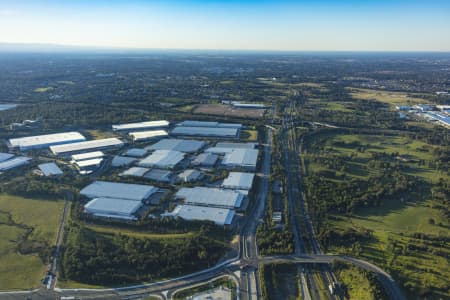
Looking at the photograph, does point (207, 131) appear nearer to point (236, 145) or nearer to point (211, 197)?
point (236, 145)

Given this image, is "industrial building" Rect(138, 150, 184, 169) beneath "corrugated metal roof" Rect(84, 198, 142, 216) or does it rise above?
above

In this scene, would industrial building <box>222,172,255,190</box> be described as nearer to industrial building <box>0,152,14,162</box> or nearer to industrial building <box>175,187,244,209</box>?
industrial building <box>175,187,244,209</box>

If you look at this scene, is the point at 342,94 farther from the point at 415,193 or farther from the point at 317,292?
the point at 317,292

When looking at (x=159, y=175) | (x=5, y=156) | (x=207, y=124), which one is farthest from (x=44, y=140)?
(x=207, y=124)

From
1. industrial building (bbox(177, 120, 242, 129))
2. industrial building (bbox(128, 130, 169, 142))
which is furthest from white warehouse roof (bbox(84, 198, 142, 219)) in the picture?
industrial building (bbox(177, 120, 242, 129))

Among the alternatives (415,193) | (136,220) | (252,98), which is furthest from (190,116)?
(415,193)

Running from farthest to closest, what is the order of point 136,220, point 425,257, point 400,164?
point 400,164 < point 136,220 < point 425,257
